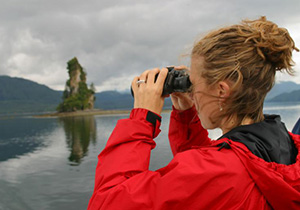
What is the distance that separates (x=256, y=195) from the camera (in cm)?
87

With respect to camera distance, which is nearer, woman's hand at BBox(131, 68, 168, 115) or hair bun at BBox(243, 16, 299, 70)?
hair bun at BBox(243, 16, 299, 70)

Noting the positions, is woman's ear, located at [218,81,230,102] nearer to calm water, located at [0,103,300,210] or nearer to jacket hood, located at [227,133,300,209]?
jacket hood, located at [227,133,300,209]

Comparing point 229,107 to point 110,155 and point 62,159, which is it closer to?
point 110,155

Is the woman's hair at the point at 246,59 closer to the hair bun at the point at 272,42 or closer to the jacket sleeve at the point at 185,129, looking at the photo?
the hair bun at the point at 272,42

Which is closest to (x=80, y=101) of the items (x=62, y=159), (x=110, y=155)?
(x=62, y=159)

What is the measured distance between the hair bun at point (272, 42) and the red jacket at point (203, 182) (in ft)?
1.16

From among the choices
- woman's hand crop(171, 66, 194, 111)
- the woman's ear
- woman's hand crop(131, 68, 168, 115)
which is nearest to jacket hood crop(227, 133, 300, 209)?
the woman's ear

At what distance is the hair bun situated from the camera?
3.21ft

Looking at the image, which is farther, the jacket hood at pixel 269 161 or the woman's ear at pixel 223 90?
the woman's ear at pixel 223 90

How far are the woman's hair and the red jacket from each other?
0.22 m

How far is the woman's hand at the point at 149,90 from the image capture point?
3.62ft

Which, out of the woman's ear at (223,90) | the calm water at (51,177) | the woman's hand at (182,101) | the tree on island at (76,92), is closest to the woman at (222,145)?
the woman's ear at (223,90)

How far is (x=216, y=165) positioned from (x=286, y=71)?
0.56m

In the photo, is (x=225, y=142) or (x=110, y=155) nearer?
(x=225, y=142)
